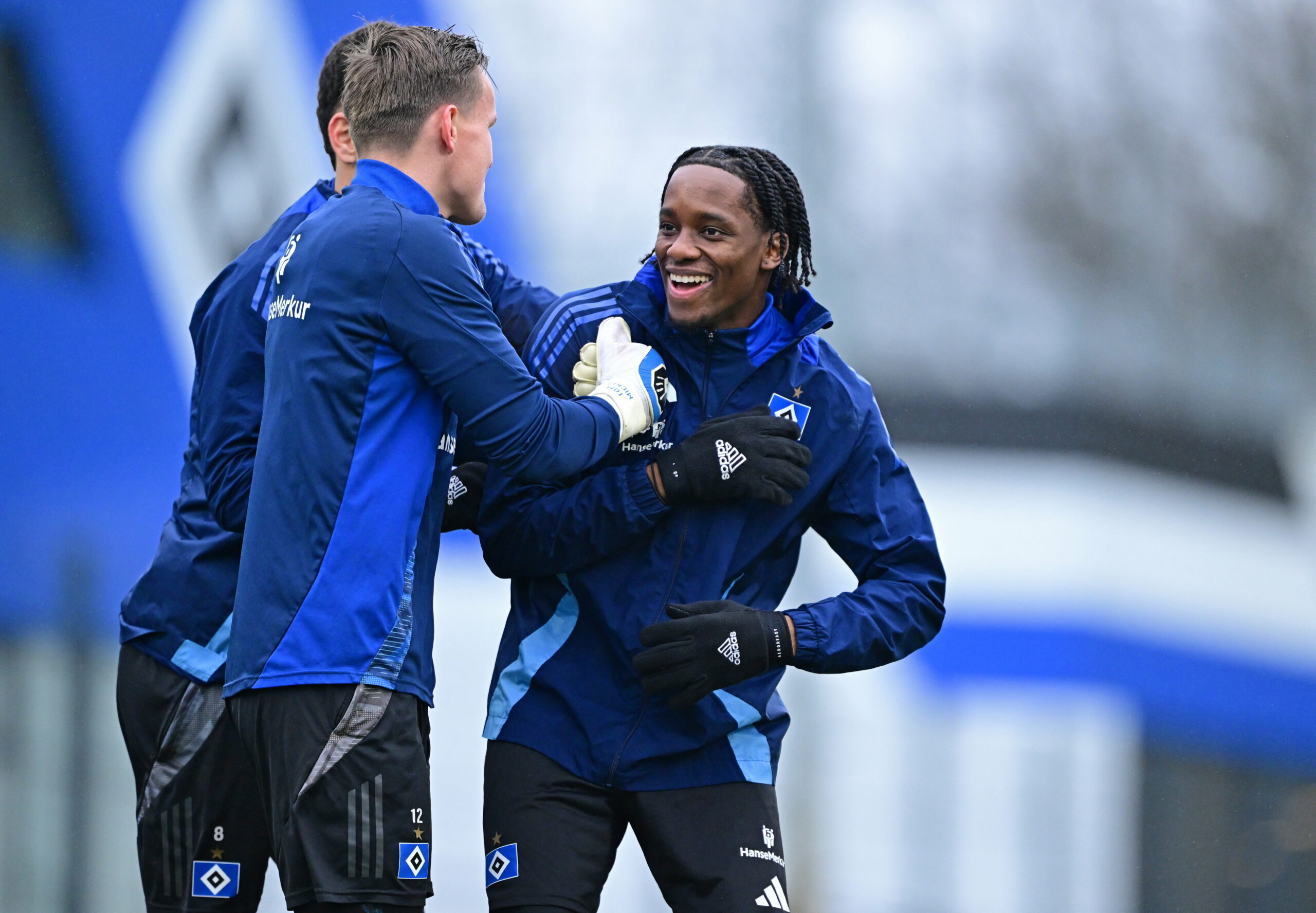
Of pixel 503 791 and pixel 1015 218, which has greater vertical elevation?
pixel 1015 218

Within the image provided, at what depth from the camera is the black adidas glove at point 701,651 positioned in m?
2.29

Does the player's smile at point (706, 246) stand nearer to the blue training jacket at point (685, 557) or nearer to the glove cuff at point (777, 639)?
the blue training jacket at point (685, 557)

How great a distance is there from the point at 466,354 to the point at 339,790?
0.63 meters

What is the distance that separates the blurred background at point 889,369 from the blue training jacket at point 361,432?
256 centimetres

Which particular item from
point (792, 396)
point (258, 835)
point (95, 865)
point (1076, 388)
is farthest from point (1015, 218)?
point (95, 865)

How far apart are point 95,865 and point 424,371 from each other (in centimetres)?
323

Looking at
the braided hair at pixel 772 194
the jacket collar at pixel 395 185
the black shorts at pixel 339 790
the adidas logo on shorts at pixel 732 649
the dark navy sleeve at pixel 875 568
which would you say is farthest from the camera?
the braided hair at pixel 772 194

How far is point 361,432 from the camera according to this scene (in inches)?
80.8

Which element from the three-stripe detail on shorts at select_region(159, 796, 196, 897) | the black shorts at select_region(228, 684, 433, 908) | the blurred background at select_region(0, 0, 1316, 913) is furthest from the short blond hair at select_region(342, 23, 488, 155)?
the blurred background at select_region(0, 0, 1316, 913)

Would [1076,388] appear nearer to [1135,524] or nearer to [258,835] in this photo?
[1135,524]

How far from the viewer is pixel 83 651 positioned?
4.62 metres

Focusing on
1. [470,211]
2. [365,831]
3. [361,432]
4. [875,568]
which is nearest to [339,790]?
[365,831]

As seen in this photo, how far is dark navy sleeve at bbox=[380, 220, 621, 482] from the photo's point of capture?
2053 mm

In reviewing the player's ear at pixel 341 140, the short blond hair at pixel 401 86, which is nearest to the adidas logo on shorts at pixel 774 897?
the short blond hair at pixel 401 86
